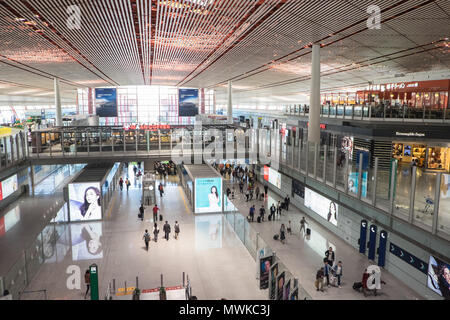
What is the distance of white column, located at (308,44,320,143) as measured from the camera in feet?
49.3

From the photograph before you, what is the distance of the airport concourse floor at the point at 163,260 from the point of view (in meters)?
11.3

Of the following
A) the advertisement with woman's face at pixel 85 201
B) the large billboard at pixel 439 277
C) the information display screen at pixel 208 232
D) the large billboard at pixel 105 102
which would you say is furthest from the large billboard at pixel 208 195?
the large billboard at pixel 105 102

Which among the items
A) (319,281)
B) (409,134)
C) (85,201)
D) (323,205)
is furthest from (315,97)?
(85,201)

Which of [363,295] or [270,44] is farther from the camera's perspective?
[270,44]

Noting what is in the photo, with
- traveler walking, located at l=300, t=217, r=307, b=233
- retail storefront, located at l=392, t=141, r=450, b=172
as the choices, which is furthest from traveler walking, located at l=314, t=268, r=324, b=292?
retail storefront, located at l=392, t=141, r=450, b=172

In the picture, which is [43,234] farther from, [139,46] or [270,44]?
[270,44]

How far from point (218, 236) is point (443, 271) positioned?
9.35 metres

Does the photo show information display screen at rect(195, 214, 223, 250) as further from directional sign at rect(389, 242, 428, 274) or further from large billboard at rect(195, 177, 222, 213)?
directional sign at rect(389, 242, 428, 274)

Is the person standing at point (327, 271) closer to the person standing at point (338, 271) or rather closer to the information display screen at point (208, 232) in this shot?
the person standing at point (338, 271)

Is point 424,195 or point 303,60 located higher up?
point 303,60

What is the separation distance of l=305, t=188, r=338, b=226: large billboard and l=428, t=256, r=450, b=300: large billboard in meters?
5.46

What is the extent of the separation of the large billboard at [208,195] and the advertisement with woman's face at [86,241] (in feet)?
17.7
